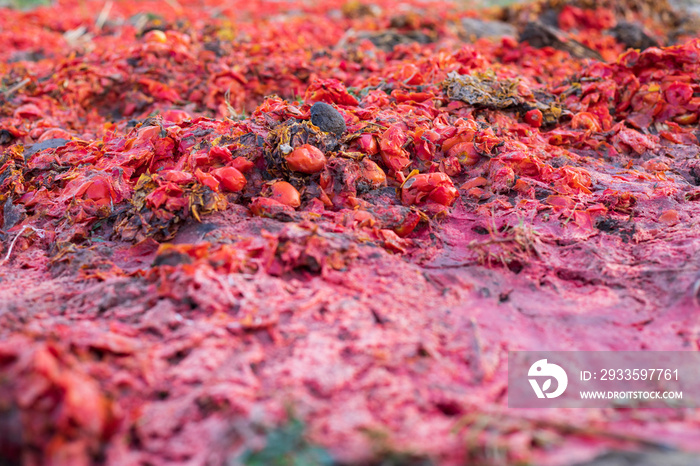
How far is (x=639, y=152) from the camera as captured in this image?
4.10 m

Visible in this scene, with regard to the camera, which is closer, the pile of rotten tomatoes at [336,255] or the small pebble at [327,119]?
the pile of rotten tomatoes at [336,255]

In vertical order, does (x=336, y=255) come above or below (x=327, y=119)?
below

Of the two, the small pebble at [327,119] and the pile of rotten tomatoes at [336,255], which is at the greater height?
the small pebble at [327,119]

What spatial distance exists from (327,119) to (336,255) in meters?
1.17

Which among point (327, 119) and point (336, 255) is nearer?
point (336, 255)

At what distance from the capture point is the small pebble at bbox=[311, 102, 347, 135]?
328 cm

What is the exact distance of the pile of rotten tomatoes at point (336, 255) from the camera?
1.59m

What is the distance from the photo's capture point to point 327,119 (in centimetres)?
329

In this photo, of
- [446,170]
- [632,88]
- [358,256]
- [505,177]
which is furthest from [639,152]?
[358,256]

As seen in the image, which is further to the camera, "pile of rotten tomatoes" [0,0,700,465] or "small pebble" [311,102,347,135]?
"small pebble" [311,102,347,135]

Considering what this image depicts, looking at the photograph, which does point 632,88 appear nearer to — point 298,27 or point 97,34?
point 298,27

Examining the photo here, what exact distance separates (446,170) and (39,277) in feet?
7.95

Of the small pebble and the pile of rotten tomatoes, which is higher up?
the small pebble

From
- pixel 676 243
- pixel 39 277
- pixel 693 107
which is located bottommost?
pixel 39 277
